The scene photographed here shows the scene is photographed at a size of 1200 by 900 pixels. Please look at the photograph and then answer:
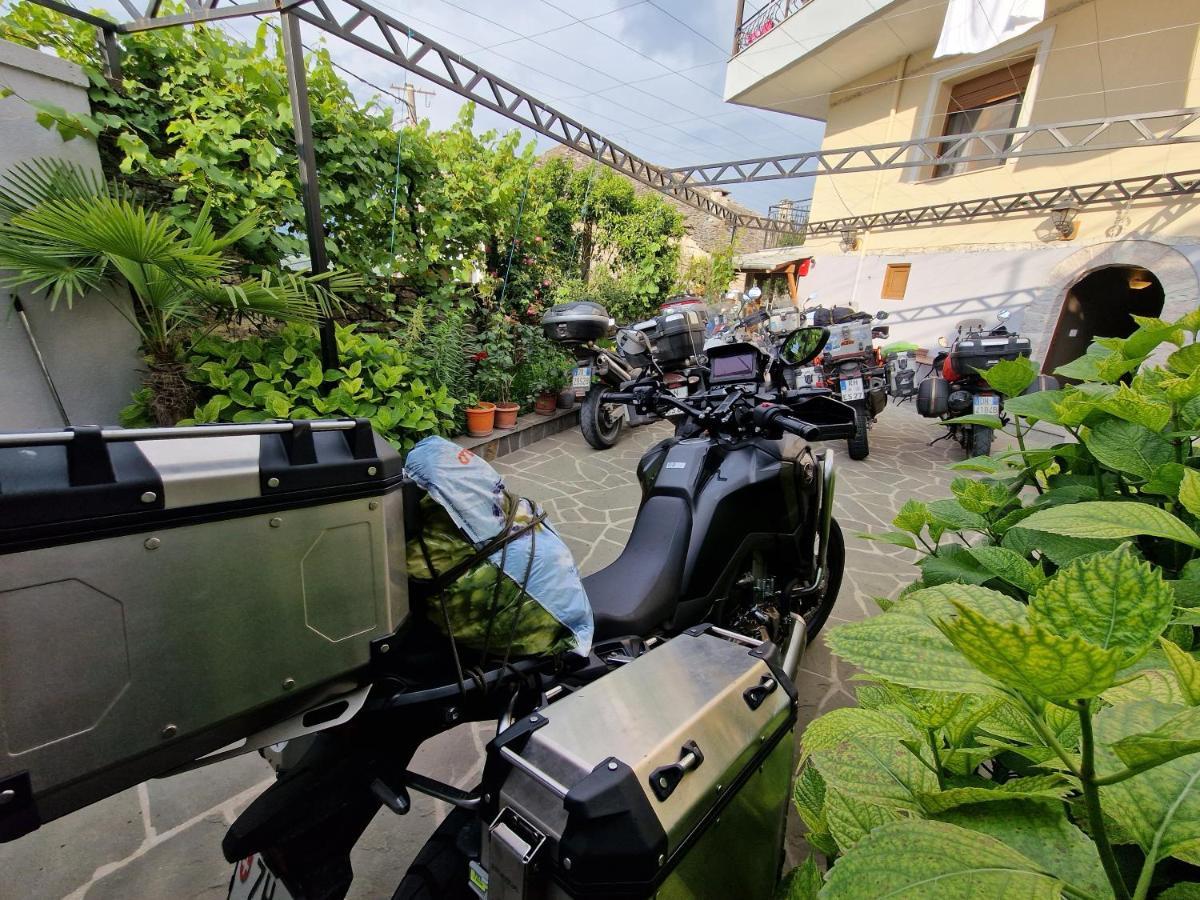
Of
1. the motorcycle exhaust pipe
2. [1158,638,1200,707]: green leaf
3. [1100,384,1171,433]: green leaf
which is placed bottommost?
the motorcycle exhaust pipe

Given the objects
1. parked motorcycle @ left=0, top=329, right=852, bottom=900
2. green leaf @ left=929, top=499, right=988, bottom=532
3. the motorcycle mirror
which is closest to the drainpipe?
the motorcycle mirror

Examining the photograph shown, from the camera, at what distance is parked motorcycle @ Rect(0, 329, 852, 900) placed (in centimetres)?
56

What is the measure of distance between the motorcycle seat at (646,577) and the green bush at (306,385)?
205 centimetres

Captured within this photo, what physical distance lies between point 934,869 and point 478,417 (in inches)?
177

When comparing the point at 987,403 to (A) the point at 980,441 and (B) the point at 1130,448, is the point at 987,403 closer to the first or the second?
(A) the point at 980,441

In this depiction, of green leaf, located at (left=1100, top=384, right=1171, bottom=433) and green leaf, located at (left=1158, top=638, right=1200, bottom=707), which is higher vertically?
green leaf, located at (left=1100, top=384, right=1171, bottom=433)

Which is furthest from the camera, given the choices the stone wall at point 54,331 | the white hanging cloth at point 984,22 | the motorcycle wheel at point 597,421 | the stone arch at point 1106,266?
the stone arch at point 1106,266

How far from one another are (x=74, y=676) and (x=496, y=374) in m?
4.40

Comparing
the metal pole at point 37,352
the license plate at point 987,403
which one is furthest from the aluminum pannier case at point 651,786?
the license plate at point 987,403

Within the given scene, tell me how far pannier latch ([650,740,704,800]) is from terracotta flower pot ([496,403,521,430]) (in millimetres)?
4277

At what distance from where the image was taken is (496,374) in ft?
15.9

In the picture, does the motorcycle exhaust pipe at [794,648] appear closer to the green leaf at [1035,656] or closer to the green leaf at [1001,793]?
the green leaf at [1001,793]

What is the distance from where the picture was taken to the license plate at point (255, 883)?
942 mm

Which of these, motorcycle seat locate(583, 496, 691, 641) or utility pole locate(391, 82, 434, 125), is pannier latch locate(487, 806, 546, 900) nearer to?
motorcycle seat locate(583, 496, 691, 641)
